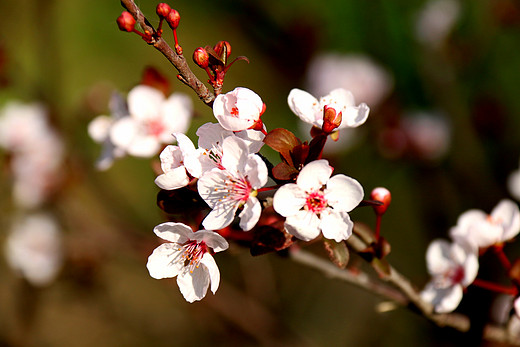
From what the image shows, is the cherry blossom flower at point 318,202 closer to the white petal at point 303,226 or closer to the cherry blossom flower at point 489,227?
the white petal at point 303,226

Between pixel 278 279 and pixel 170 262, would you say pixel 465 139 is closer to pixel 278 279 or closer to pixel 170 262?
pixel 278 279

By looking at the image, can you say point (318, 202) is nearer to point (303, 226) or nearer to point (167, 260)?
point (303, 226)

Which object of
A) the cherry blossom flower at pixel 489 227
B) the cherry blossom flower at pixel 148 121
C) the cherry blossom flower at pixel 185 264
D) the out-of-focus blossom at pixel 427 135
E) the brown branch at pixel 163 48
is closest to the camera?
the brown branch at pixel 163 48

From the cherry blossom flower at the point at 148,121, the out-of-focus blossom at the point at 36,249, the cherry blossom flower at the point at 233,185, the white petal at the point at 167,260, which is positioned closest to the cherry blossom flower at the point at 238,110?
the cherry blossom flower at the point at 233,185

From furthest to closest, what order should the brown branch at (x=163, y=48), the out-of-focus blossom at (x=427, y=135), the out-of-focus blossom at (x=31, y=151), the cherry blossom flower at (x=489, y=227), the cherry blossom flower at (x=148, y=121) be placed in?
1. the out-of-focus blossom at (x=427, y=135)
2. the out-of-focus blossom at (x=31, y=151)
3. the cherry blossom flower at (x=148, y=121)
4. the cherry blossom flower at (x=489, y=227)
5. the brown branch at (x=163, y=48)

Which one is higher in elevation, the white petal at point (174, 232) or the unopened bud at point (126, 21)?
the unopened bud at point (126, 21)

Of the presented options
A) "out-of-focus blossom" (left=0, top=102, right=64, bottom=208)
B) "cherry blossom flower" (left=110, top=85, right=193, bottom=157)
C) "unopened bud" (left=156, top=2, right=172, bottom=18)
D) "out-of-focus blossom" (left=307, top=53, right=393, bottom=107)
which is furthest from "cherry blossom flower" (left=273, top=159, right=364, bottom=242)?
"out-of-focus blossom" (left=0, top=102, right=64, bottom=208)

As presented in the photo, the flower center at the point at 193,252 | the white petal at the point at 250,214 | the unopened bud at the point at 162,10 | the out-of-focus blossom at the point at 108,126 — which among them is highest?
the unopened bud at the point at 162,10
